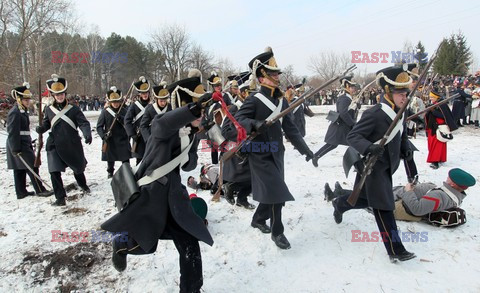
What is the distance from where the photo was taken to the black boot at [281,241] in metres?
3.92

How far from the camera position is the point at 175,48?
43062mm

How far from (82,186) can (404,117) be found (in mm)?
5672

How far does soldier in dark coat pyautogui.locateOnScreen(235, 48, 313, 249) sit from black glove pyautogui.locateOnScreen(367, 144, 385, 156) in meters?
1.04

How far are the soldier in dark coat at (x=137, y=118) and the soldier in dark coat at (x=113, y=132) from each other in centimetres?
61

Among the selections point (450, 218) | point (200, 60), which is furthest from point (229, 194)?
point (200, 60)

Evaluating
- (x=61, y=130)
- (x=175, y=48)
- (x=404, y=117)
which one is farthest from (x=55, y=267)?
(x=175, y=48)

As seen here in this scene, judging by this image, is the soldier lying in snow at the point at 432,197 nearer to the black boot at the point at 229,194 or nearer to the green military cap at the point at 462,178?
the green military cap at the point at 462,178

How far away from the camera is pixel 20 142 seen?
604 centimetres

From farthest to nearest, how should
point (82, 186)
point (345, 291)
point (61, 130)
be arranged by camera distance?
point (82, 186) → point (61, 130) → point (345, 291)

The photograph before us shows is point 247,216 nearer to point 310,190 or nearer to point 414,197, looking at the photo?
point 310,190

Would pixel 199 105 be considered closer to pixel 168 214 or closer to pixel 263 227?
pixel 168 214

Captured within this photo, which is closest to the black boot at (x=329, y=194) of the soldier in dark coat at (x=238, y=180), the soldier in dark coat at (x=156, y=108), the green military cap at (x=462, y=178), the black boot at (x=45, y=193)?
the soldier in dark coat at (x=238, y=180)

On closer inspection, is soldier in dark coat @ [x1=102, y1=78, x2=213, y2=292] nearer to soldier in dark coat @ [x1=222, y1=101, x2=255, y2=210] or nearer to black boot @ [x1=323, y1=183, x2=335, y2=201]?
soldier in dark coat @ [x1=222, y1=101, x2=255, y2=210]

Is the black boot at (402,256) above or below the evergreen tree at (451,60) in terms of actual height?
below
